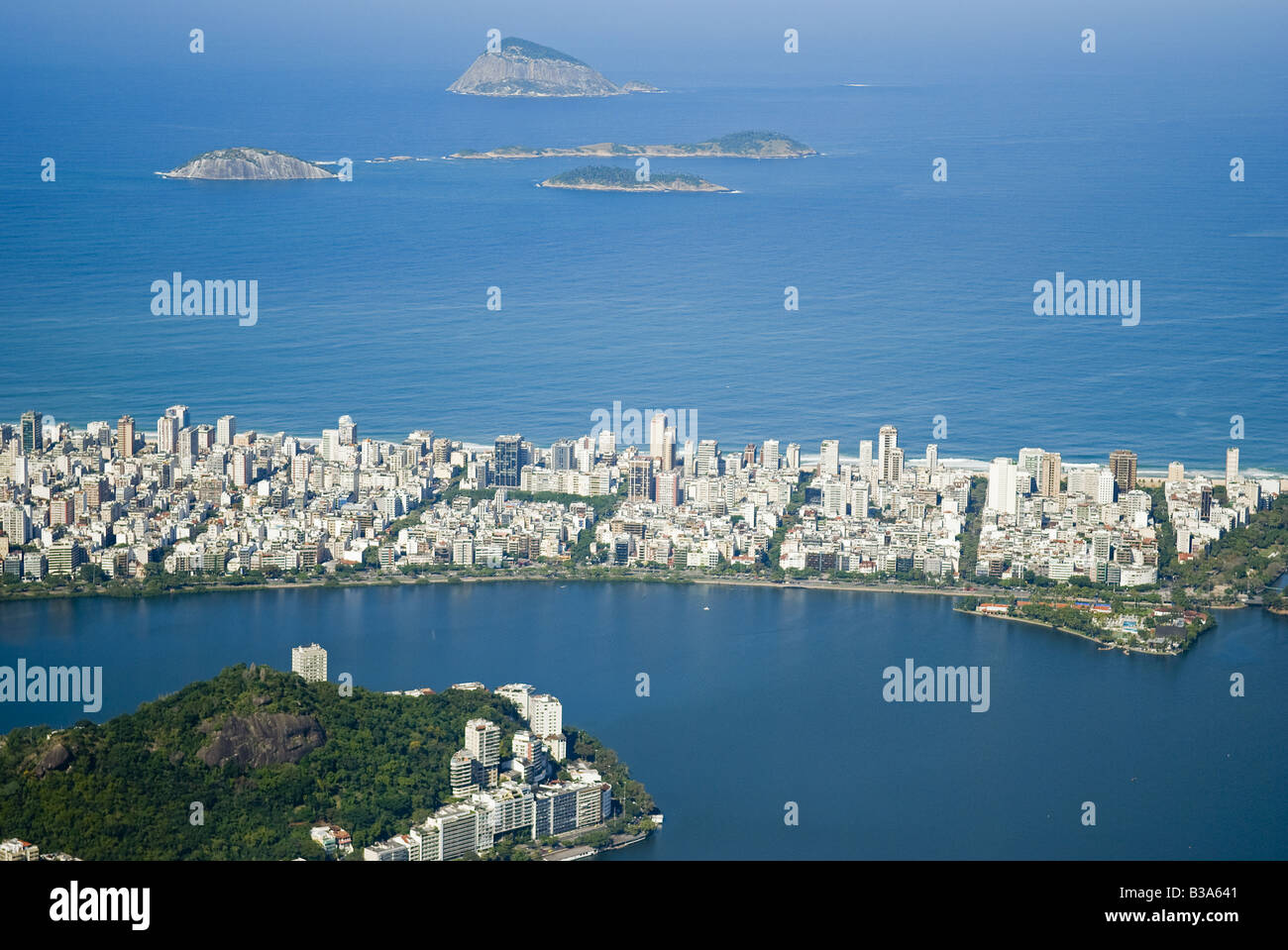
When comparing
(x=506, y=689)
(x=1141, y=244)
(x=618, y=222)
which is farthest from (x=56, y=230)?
(x=506, y=689)

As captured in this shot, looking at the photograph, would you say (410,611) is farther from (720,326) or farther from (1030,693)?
(720,326)

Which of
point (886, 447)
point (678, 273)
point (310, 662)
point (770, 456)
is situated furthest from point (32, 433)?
point (678, 273)

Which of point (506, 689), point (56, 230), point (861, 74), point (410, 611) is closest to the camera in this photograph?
point (506, 689)

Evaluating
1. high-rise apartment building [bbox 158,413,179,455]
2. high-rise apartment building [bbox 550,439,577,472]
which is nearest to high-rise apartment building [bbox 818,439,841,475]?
high-rise apartment building [bbox 550,439,577,472]

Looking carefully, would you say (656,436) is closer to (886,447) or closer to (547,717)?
(886,447)

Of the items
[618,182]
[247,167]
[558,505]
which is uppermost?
[247,167]

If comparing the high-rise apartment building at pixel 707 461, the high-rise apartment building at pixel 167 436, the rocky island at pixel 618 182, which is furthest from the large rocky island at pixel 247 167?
the high-rise apartment building at pixel 707 461

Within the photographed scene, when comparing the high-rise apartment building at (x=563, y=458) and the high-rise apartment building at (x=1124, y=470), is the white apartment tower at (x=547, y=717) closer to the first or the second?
the high-rise apartment building at (x=563, y=458)
